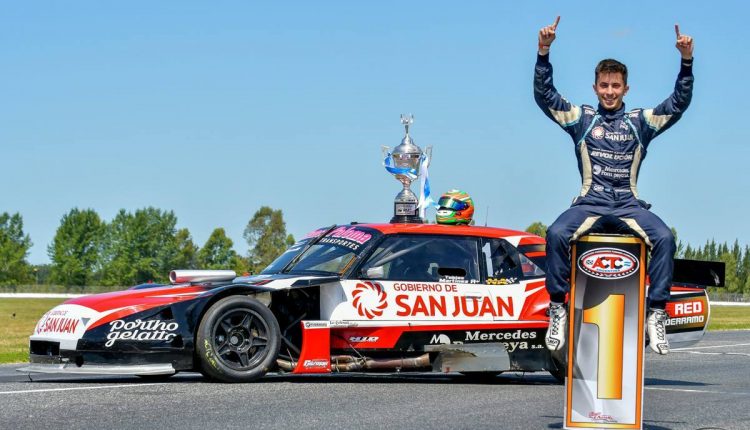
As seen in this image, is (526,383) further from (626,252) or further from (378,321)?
(626,252)

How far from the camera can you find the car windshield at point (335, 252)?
10242 millimetres

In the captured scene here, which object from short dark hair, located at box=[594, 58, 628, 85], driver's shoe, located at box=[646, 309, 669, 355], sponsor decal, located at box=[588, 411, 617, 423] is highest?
short dark hair, located at box=[594, 58, 628, 85]

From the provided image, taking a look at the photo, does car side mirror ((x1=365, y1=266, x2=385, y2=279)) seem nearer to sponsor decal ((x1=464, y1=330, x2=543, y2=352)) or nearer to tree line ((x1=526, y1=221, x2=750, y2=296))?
sponsor decal ((x1=464, y1=330, x2=543, y2=352))

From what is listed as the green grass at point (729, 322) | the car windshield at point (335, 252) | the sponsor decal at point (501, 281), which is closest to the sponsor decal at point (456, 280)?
the sponsor decal at point (501, 281)

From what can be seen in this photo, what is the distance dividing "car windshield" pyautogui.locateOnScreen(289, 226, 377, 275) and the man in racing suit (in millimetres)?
4048

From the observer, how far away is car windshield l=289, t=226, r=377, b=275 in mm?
10242

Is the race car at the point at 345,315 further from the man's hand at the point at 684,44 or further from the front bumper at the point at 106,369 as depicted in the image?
the man's hand at the point at 684,44

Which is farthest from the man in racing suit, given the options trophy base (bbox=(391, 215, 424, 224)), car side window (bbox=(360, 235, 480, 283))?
trophy base (bbox=(391, 215, 424, 224))

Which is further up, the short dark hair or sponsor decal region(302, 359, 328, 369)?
the short dark hair

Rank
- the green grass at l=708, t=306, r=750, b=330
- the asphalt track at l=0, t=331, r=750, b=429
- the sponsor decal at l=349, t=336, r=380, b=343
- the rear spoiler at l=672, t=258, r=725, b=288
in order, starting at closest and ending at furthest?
1. the asphalt track at l=0, t=331, r=750, b=429
2. the rear spoiler at l=672, t=258, r=725, b=288
3. the sponsor decal at l=349, t=336, r=380, b=343
4. the green grass at l=708, t=306, r=750, b=330

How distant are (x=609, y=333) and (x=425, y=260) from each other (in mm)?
4324

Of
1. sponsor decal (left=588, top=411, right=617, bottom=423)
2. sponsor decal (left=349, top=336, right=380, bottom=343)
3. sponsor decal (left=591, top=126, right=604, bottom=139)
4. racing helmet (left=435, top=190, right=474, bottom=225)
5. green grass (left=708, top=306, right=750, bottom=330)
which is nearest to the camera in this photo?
sponsor decal (left=588, top=411, right=617, bottom=423)

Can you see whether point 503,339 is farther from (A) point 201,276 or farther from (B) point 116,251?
(B) point 116,251

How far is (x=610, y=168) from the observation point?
6.31m
